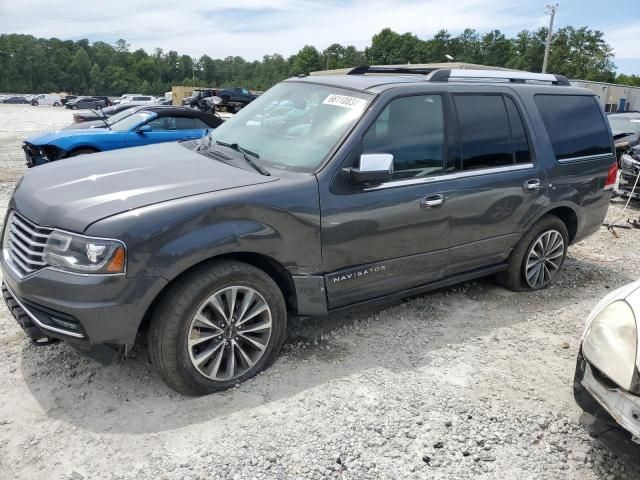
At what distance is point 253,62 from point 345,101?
159898 mm

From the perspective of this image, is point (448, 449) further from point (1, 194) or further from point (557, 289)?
point (1, 194)

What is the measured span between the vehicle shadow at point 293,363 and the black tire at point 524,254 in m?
0.10

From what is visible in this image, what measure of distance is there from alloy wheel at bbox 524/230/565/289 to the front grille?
401 centimetres

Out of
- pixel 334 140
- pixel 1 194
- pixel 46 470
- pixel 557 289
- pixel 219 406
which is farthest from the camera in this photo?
pixel 1 194

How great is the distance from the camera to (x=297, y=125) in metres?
3.74

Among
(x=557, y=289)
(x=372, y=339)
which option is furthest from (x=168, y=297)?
(x=557, y=289)

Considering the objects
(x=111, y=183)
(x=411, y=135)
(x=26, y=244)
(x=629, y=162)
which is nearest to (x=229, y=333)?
(x=111, y=183)

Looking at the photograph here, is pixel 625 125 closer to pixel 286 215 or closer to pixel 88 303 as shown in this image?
pixel 286 215

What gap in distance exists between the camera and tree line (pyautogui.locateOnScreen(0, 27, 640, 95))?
76.4 meters

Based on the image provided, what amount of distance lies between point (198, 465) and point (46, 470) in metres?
0.73

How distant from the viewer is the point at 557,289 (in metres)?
5.21

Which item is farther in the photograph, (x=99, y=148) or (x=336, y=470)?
(x=99, y=148)

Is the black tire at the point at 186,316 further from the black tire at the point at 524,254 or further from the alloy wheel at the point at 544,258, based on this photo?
the alloy wheel at the point at 544,258

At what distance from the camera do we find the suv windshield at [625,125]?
493 inches
